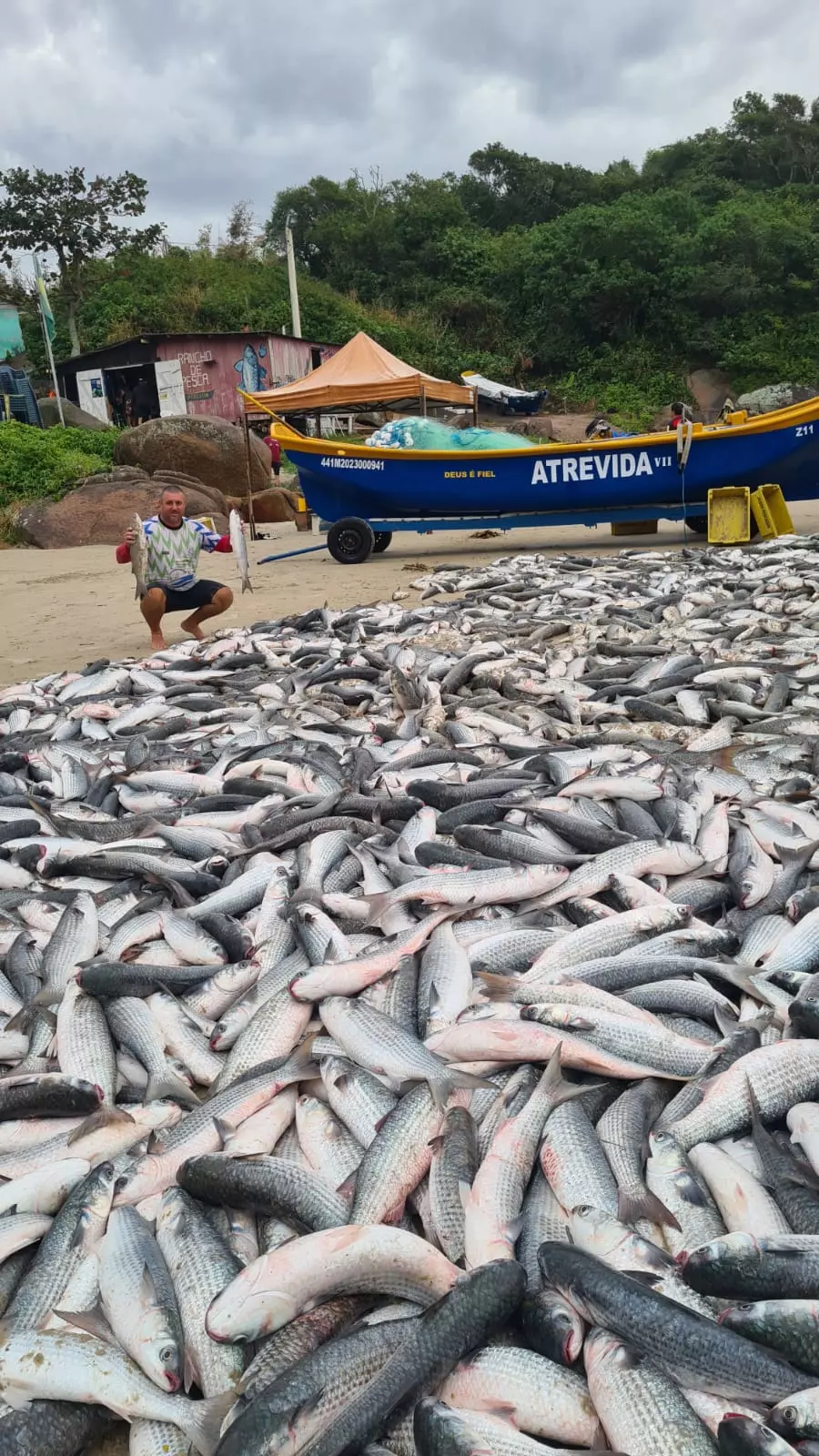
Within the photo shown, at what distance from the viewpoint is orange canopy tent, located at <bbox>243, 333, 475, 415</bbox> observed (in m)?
16.8

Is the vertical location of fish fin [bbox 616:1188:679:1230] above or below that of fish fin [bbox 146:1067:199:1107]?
below

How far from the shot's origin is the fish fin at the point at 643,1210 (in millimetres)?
1962

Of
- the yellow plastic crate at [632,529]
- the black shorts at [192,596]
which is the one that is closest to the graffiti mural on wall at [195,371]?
the yellow plastic crate at [632,529]

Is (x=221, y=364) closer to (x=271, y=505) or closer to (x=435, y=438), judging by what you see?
(x=271, y=505)

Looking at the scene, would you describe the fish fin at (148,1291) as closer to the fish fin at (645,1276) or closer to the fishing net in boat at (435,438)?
the fish fin at (645,1276)

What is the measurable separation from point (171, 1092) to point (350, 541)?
36.4 ft

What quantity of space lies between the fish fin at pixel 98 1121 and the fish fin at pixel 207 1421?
0.80 m

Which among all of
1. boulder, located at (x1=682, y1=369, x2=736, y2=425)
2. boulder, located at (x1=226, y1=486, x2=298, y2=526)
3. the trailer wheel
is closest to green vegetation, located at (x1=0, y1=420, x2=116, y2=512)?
boulder, located at (x1=226, y1=486, x2=298, y2=526)

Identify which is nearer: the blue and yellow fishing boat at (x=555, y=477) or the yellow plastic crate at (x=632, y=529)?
the blue and yellow fishing boat at (x=555, y=477)

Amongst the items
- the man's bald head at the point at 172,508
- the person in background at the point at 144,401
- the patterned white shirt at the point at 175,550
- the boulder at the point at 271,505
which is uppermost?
the person in background at the point at 144,401

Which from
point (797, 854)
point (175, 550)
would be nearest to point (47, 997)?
point (797, 854)

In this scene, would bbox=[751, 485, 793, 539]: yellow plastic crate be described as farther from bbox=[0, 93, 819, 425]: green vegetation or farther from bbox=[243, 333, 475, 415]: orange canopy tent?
bbox=[0, 93, 819, 425]: green vegetation

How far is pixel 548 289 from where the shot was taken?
124 feet

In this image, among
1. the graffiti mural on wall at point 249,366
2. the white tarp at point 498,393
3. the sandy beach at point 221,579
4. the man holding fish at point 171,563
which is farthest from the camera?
the white tarp at point 498,393
